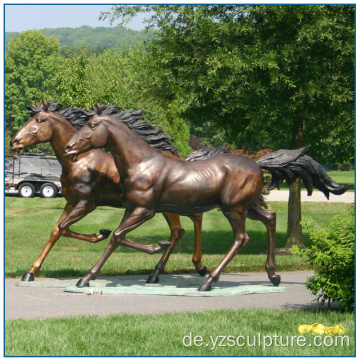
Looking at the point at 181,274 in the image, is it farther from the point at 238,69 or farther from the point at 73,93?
the point at 73,93

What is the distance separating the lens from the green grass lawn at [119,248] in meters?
12.7

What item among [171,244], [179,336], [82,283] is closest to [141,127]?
[171,244]

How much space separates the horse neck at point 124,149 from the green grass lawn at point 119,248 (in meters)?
2.61

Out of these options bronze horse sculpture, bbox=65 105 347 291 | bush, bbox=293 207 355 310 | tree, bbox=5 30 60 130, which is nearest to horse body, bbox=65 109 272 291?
bronze horse sculpture, bbox=65 105 347 291

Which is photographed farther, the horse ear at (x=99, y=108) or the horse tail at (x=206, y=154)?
the horse tail at (x=206, y=154)

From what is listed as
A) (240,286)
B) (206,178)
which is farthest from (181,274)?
(206,178)

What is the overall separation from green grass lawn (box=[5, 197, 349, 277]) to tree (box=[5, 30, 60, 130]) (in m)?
21.3

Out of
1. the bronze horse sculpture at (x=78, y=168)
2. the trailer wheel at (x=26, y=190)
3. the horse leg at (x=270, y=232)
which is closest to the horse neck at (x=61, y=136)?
the bronze horse sculpture at (x=78, y=168)

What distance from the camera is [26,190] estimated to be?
115 feet

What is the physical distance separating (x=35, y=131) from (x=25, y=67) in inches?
1762

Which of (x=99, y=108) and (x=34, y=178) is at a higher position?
(x=99, y=108)

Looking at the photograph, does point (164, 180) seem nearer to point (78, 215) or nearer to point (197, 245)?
point (78, 215)

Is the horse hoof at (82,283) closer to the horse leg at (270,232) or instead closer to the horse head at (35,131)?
the horse head at (35,131)

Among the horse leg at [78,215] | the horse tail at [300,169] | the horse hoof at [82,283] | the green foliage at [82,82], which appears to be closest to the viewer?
the horse hoof at [82,283]
